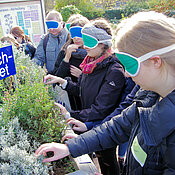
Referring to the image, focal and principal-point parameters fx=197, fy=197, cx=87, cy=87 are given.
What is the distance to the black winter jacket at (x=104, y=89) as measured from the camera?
219 centimetres

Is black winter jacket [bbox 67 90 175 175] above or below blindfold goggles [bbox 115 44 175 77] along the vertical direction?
below

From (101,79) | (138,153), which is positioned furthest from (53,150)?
(101,79)

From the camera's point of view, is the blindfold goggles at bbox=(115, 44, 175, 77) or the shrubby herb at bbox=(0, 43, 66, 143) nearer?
the blindfold goggles at bbox=(115, 44, 175, 77)

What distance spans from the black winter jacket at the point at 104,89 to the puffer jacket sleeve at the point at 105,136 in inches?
24.5

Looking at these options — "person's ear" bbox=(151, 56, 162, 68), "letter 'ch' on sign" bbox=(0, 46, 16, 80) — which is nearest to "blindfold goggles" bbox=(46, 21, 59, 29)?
"letter 'ch' on sign" bbox=(0, 46, 16, 80)

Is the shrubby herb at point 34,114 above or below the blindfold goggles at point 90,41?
below

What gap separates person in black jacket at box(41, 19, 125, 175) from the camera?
2203 millimetres

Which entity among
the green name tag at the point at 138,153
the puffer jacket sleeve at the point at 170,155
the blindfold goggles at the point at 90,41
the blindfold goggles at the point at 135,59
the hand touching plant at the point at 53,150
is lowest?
the hand touching plant at the point at 53,150

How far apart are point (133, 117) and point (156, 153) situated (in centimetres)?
39

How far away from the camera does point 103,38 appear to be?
2.27 metres

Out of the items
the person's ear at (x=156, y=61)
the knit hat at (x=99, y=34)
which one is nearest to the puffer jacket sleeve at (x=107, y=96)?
the knit hat at (x=99, y=34)

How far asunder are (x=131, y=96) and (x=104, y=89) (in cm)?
31

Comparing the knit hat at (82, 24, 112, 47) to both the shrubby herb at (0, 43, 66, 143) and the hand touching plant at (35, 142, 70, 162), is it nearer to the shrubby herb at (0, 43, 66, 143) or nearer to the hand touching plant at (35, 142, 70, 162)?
the shrubby herb at (0, 43, 66, 143)

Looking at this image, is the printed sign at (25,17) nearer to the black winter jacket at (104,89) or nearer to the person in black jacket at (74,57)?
the person in black jacket at (74,57)
